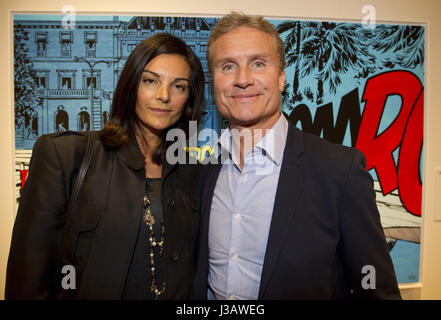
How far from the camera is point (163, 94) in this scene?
63.4 inches

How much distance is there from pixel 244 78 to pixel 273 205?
2.39 feet

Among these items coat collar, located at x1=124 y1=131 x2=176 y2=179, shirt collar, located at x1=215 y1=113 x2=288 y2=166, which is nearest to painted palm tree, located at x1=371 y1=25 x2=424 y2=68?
shirt collar, located at x1=215 y1=113 x2=288 y2=166

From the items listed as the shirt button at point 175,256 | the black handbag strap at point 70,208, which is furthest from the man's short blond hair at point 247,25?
the shirt button at point 175,256

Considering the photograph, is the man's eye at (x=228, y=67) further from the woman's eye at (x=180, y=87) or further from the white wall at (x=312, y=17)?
the white wall at (x=312, y=17)

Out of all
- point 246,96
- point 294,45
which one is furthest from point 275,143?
point 294,45

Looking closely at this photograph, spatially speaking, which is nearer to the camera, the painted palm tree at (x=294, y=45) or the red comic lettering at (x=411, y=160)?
the painted palm tree at (x=294, y=45)

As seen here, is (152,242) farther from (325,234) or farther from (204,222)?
(325,234)

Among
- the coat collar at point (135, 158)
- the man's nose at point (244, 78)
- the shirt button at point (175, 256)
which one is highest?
the man's nose at point (244, 78)

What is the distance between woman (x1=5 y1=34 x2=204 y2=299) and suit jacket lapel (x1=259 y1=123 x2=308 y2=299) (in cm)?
51

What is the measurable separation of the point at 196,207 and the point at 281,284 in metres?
0.68

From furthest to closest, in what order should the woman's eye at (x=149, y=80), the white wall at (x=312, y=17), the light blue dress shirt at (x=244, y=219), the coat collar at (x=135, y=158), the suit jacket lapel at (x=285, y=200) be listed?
the white wall at (x=312, y=17), the woman's eye at (x=149, y=80), the coat collar at (x=135, y=158), the light blue dress shirt at (x=244, y=219), the suit jacket lapel at (x=285, y=200)

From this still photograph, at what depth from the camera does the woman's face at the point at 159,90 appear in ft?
5.34

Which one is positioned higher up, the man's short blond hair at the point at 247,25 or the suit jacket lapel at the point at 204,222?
the man's short blond hair at the point at 247,25
